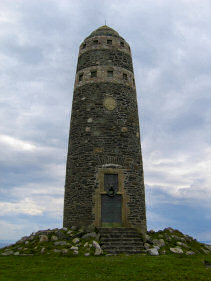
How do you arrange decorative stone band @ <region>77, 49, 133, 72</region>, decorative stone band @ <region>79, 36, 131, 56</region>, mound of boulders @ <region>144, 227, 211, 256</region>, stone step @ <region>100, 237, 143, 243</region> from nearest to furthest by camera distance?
1. mound of boulders @ <region>144, 227, 211, 256</region>
2. stone step @ <region>100, 237, 143, 243</region>
3. decorative stone band @ <region>77, 49, 133, 72</region>
4. decorative stone band @ <region>79, 36, 131, 56</region>

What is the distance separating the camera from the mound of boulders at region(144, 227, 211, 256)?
57.8 feet

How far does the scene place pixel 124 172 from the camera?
21.9 metres

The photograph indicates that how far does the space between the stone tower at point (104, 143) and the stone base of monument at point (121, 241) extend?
1.41 m

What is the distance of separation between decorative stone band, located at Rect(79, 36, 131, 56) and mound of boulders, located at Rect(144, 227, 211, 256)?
14.6 m

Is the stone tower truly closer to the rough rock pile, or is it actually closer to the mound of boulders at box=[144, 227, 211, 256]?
the rough rock pile

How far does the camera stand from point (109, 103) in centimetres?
2342

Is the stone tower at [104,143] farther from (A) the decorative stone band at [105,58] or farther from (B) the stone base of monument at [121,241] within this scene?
(B) the stone base of monument at [121,241]

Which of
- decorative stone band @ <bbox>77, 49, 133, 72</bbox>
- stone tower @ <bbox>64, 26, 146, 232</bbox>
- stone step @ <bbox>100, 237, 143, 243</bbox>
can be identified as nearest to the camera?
stone step @ <bbox>100, 237, 143, 243</bbox>

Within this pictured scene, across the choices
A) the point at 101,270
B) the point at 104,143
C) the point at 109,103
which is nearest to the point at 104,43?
the point at 109,103

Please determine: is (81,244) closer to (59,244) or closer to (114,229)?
(59,244)

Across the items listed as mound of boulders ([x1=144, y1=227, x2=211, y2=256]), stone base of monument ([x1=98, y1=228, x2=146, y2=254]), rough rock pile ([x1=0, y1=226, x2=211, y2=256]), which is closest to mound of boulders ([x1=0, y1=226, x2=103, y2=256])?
rough rock pile ([x1=0, y1=226, x2=211, y2=256])

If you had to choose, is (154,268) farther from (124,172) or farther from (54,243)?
(124,172)

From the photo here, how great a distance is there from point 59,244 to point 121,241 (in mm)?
3592

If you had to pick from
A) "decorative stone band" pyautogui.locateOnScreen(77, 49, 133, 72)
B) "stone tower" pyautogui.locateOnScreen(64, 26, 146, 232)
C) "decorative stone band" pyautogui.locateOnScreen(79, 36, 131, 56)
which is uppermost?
"decorative stone band" pyautogui.locateOnScreen(79, 36, 131, 56)
